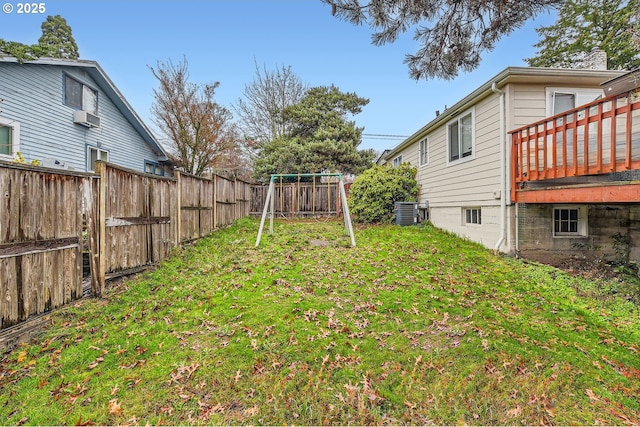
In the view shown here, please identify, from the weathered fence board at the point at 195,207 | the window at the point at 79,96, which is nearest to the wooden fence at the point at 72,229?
the weathered fence board at the point at 195,207

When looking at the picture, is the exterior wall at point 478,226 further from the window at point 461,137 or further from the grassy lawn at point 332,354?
the grassy lawn at point 332,354

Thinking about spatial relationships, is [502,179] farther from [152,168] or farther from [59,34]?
[59,34]

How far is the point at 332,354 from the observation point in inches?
117

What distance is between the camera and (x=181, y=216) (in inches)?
267

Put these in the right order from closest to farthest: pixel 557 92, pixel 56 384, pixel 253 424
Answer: pixel 253 424 < pixel 56 384 < pixel 557 92

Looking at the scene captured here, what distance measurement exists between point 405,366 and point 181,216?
574 centimetres

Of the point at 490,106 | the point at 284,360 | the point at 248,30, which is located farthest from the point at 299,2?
the point at 284,360

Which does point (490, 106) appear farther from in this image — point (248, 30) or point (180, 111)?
point (180, 111)

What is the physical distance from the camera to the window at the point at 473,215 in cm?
786

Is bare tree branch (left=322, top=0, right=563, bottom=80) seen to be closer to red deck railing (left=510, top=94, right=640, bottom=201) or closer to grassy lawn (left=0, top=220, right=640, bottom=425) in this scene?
red deck railing (left=510, top=94, right=640, bottom=201)

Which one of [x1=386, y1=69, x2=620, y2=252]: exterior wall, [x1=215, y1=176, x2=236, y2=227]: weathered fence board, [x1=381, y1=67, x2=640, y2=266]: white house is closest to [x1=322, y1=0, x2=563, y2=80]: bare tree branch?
[x1=381, y1=67, x2=640, y2=266]: white house

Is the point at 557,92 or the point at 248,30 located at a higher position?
the point at 248,30

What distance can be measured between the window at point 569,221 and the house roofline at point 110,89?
1413 centimetres

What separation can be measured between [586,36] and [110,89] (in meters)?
24.5
